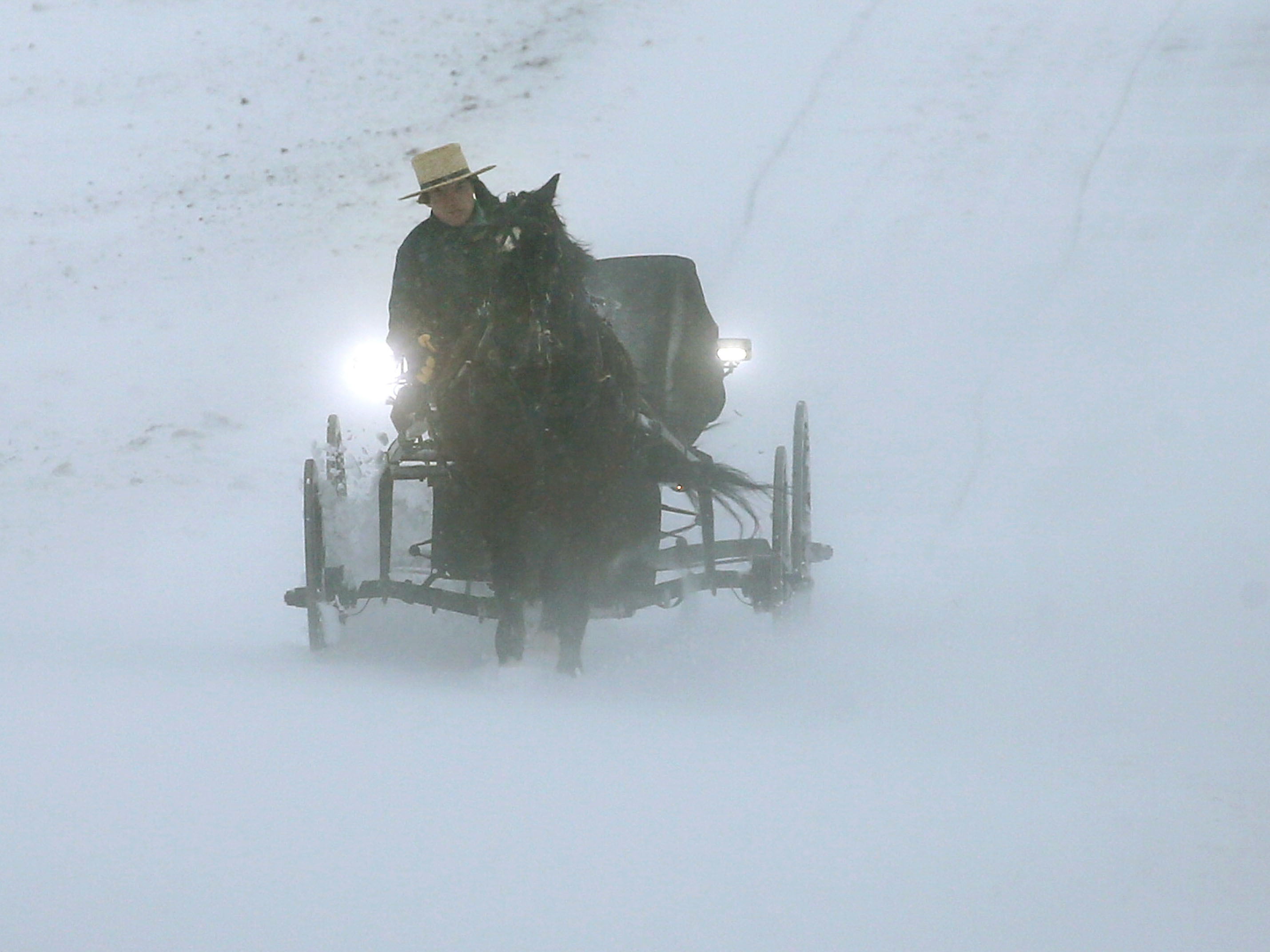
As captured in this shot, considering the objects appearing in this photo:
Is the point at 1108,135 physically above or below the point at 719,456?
above

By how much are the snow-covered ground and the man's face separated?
67.5 inches

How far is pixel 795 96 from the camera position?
49.5ft

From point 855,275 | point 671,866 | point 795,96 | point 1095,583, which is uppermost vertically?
point 795,96

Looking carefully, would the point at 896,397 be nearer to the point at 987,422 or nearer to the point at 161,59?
the point at 987,422

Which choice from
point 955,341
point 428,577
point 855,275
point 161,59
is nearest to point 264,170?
point 161,59

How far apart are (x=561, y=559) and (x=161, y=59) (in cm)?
1266

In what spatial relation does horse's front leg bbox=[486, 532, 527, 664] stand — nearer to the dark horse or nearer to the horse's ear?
the dark horse

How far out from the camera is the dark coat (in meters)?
5.06

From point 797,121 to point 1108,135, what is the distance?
9.42 feet

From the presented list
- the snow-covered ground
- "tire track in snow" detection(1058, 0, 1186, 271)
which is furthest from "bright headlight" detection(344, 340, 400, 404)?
"tire track in snow" detection(1058, 0, 1186, 271)

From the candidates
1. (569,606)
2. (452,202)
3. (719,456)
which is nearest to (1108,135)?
(719,456)

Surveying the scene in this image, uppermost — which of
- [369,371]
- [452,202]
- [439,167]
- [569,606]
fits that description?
[439,167]

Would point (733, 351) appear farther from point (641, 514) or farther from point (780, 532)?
point (641, 514)

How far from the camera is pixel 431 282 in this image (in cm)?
560
